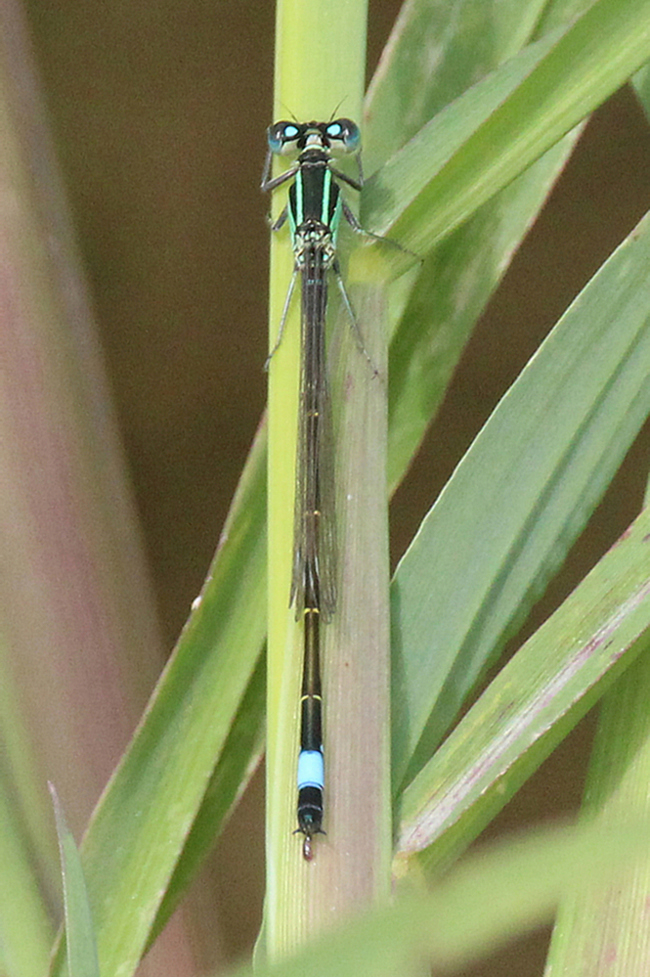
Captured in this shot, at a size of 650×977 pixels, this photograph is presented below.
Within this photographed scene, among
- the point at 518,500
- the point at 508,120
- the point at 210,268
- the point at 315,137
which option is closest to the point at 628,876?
the point at 518,500

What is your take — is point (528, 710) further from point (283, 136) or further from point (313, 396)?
point (283, 136)

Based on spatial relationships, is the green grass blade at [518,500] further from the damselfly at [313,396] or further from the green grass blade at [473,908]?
the green grass blade at [473,908]

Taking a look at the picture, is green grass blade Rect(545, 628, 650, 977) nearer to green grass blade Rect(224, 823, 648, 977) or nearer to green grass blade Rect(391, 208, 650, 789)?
green grass blade Rect(391, 208, 650, 789)

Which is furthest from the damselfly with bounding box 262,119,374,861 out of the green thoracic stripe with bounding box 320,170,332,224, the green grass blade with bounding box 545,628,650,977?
the green grass blade with bounding box 545,628,650,977

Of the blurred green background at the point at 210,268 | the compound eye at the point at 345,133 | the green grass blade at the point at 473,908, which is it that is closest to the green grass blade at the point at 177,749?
the compound eye at the point at 345,133

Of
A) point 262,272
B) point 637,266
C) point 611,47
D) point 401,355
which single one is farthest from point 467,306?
point 262,272
